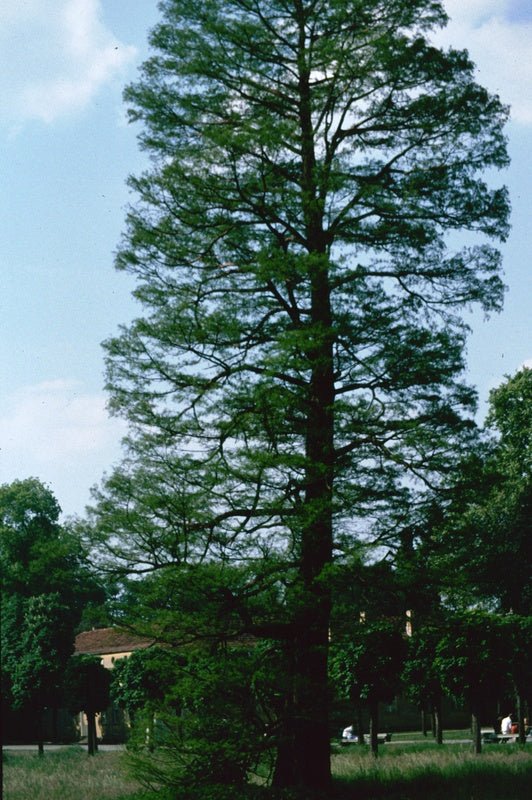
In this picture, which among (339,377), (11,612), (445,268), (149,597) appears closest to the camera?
(149,597)

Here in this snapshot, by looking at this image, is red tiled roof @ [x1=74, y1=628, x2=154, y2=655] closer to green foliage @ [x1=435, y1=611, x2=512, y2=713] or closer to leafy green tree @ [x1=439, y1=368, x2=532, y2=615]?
leafy green tree @ [x1=439, y1=368, x2=532, y2=615]

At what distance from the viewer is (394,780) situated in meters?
16.7

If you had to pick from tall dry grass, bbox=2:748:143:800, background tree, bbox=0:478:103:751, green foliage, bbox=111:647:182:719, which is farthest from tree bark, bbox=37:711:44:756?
tall dry grass, bbox=2:748:143:800

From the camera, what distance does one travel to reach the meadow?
50.3ft

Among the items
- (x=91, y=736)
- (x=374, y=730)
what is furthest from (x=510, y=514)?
(x=91, y=736)

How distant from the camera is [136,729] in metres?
13.9

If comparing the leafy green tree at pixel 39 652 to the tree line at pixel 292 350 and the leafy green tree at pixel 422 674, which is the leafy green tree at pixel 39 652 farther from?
the tree line at pixel 292 350

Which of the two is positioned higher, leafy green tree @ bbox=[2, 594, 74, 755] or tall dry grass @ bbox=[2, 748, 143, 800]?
leafy green tree @ bbox=[2, 594, 74, 755]

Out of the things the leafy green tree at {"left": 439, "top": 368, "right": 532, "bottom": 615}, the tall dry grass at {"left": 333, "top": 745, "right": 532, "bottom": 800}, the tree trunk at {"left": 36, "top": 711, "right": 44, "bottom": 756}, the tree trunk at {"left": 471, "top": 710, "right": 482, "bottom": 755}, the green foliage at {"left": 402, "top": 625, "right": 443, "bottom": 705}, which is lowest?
the tree trunk at {"left": 36, "top": 711, "right": 44, "bottom": 756}

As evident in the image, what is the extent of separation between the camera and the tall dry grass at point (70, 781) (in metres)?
17.5

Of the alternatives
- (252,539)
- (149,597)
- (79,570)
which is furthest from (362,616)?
(79,570)

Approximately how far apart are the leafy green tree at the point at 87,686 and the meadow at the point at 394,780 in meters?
14.7

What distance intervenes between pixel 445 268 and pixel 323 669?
22.7ft

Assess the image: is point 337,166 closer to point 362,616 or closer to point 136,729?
point 362,616
